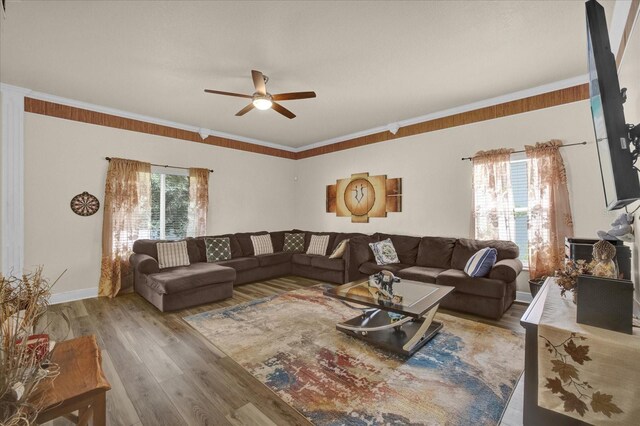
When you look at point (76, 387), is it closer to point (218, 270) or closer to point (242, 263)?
point (218, 270)

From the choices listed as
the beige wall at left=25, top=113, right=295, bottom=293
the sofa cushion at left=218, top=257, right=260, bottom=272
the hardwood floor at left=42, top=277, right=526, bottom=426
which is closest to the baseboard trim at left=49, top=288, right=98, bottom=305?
the beige wall at left=25, top=113, right=295, bottom=293

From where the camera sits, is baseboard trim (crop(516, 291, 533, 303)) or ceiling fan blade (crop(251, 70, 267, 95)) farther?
baseboard trim (crop(516, 291, 533, 303))

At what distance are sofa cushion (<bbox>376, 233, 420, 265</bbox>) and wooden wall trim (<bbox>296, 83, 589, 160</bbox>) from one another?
183 centimetres

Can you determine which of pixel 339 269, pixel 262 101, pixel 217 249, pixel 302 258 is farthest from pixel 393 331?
pixel 217 249

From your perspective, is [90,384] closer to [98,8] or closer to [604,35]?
[98,8]

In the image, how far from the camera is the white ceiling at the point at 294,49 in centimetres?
224

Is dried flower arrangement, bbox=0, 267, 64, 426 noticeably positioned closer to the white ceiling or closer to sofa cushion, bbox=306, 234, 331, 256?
the white ceiling

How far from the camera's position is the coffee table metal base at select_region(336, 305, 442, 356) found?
A: 8.16ft

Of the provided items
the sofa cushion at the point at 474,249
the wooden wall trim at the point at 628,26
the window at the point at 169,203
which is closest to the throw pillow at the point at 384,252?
the sofa cushion at the point at 474,249

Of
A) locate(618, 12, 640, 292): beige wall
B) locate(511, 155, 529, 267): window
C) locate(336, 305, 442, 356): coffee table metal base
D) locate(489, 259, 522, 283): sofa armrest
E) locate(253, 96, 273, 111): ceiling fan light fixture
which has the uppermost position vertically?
locate(253, 96, 273, 111): ceiling fan light fixture

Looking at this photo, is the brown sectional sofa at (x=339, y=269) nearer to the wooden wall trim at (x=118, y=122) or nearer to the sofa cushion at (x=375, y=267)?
the sofa cushion at (x=375, y=267)

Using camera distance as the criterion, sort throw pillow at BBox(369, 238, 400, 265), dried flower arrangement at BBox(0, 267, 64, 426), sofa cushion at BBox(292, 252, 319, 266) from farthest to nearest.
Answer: sofa cushion at BBox(292, 252, 319, 266)
throw pillow at BBox(369, 238, 400, 265)
dried flower arrangement at BBox(0, 267, 64, 426)

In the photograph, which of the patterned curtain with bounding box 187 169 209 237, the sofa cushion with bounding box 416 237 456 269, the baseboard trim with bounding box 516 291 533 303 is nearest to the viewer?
the baseboard trim with bounding box 516 291 533 303

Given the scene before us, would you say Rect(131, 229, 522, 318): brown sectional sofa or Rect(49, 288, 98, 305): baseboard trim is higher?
Rect(131, 229, 522, 318): brown sectional sofa
